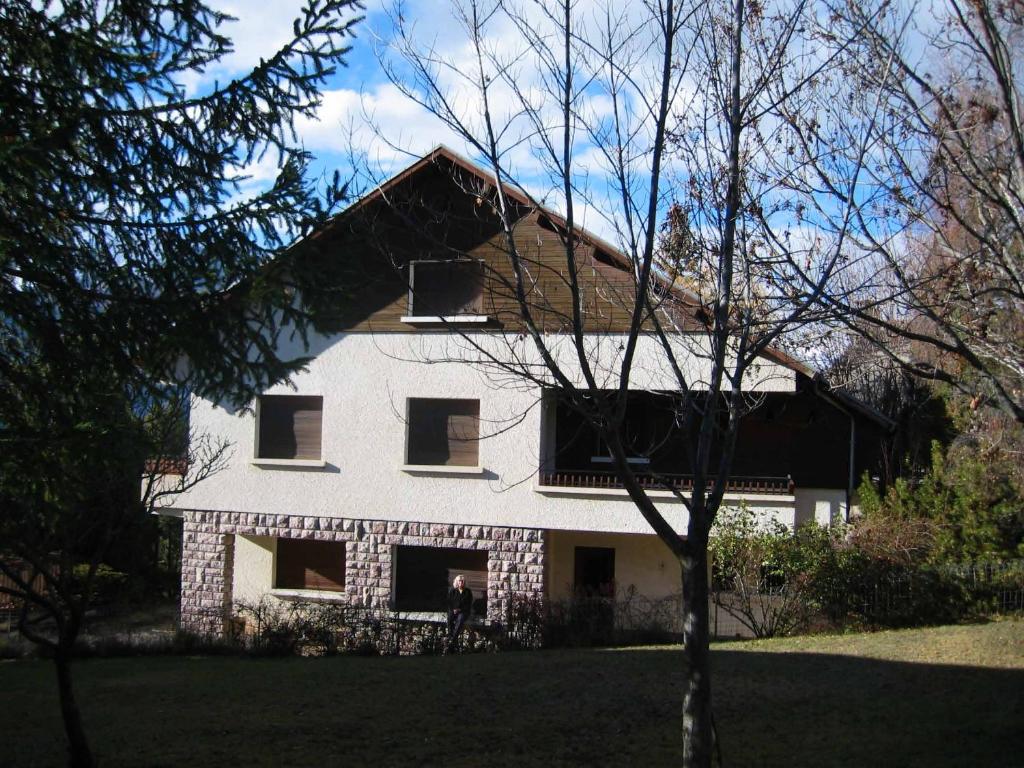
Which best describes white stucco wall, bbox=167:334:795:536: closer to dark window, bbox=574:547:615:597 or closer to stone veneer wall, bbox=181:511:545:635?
stone veneer wall, bbox=181:511:545:635

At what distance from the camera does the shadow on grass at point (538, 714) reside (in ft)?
30.8

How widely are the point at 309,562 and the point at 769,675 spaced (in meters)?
12.0

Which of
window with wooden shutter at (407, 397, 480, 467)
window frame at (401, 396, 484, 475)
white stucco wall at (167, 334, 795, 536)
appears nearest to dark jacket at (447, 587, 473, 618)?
white stucco wall at (167, 334, 795, 536)

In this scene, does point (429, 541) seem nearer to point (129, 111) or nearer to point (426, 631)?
point (426, 631)

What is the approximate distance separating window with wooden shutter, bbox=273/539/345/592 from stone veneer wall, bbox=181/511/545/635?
1.06m

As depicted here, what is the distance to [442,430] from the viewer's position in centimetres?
2033

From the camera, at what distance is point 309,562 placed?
22219mm

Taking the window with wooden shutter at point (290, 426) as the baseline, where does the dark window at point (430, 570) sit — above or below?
below

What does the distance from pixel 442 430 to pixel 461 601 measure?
345cm

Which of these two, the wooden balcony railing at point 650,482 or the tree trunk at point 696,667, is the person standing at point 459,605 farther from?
the tree trunk at point 696,667

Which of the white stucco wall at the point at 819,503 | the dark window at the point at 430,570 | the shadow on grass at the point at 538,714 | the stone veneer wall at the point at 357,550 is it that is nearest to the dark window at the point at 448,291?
the stone veneer wall at the point at 357,550

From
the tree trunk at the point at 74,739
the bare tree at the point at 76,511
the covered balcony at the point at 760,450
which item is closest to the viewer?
the bare tree at the point at 76,511

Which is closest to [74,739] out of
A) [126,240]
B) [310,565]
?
[126,240]

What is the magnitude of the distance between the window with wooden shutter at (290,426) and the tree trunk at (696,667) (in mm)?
15272
